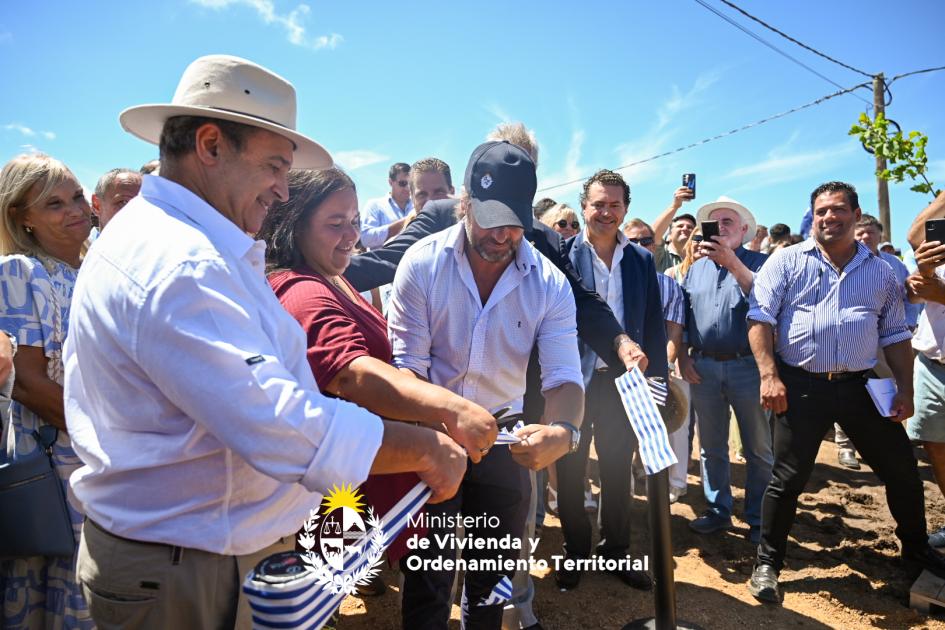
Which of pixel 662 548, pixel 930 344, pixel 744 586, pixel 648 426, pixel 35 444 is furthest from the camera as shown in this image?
pixel 930 344

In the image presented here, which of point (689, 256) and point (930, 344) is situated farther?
point (689, 256)

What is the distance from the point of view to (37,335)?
246 centimetres

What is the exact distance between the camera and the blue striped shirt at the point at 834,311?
396 centimetres

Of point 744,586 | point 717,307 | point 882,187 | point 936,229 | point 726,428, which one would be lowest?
point 744,586

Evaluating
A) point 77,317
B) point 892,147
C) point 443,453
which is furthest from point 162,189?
point 892,147

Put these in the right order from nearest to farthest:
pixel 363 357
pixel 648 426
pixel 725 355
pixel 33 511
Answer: pixel 363 357 → pixel 33 511 → pixel 648 426 → pixel 725 355

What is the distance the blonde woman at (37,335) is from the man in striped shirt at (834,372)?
4162 mm

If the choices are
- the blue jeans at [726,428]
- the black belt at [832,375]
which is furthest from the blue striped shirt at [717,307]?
the black belt at [832,375]

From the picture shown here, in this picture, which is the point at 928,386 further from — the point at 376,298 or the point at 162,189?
the point at 162,189

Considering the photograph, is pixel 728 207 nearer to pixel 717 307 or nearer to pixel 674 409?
pixel 717 307

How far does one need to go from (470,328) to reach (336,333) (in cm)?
77

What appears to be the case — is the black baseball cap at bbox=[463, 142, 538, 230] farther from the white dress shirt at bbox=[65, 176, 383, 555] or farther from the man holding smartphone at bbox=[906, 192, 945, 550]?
the man holding smartphone at bbox=[906, 192, 945, 550]

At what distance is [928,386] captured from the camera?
4625mm

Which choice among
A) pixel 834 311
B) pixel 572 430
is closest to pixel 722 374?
pixel 834 311
